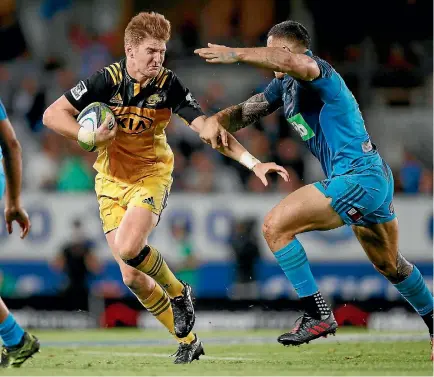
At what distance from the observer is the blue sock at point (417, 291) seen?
8336 mm

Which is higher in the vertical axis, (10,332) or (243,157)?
(243,157)

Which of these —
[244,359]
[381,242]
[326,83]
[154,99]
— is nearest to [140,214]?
[154,99]

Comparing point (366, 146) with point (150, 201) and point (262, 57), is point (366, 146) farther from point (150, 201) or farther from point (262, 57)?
point (150, 201)

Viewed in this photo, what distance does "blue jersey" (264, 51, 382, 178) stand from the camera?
7.68 m

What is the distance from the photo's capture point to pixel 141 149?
27.8 feet

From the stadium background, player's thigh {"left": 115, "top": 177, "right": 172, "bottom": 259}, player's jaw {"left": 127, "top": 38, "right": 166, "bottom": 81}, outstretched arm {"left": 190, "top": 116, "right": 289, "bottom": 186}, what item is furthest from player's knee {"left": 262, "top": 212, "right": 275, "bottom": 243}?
the stadium background

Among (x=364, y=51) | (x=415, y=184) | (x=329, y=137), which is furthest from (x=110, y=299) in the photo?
(x=329, y=137)

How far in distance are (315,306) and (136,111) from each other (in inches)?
88.0

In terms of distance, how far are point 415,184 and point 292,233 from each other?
804 cm

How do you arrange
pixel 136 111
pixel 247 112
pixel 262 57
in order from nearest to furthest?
pixel 262 57 < pixel 136 111 < pixel 247 112

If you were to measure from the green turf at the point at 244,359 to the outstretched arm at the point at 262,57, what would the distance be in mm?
2280

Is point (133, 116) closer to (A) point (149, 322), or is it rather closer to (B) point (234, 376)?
(B) point (234, 376)

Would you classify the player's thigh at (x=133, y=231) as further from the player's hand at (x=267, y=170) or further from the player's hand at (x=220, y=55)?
the player's hand at (x=220, y=55)

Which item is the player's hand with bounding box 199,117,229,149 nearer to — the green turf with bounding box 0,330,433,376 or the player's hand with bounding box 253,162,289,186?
the player's hand with bounding box 253,162,289,186
